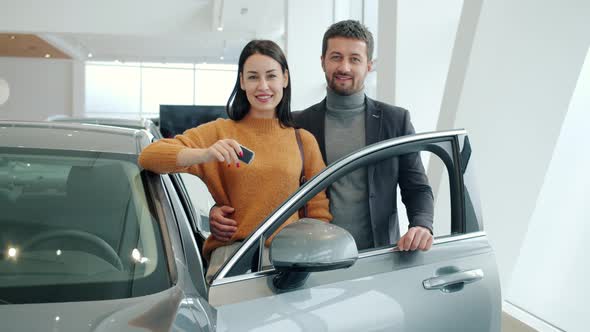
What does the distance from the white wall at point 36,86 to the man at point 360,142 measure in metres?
21.9

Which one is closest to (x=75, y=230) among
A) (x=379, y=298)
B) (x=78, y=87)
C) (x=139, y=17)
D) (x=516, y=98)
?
(x=379, y=298)

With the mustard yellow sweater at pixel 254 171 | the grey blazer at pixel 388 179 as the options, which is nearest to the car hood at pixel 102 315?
the mustard yellow sweater at pixel 254 171

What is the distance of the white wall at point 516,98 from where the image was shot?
3.44m

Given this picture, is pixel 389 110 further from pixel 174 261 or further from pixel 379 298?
pixel 174 261

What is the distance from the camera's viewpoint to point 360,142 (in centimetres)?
210

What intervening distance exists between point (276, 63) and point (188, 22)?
12926 millimetres

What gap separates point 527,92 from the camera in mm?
3545

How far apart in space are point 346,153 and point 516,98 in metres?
1.85

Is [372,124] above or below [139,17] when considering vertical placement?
below

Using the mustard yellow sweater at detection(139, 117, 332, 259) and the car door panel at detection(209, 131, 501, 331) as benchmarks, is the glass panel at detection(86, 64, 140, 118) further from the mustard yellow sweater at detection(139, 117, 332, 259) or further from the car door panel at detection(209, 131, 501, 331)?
the car door panel at detection(209, 131, 501, 331)

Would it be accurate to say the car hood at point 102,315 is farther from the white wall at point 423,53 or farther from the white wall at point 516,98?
the white wall at point 423,53

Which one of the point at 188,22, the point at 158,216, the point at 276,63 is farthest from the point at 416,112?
the point at 188,22

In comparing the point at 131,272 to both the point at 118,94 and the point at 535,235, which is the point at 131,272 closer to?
the point at 535,235

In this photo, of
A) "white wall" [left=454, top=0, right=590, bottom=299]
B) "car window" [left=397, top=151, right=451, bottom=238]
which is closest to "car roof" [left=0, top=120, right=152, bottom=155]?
"car window" [left=397, top=151, right=451, bottom=238]
